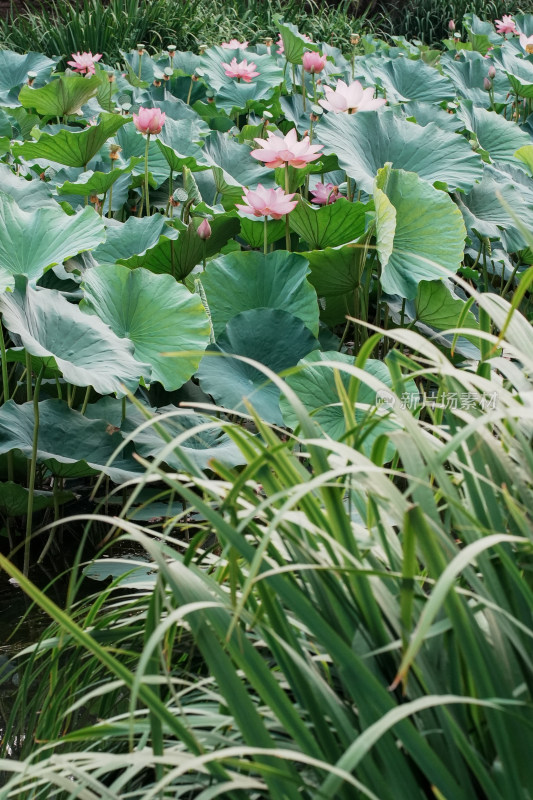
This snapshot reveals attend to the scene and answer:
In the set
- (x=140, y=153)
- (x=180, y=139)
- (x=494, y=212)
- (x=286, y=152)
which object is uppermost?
(x=286, y=152)

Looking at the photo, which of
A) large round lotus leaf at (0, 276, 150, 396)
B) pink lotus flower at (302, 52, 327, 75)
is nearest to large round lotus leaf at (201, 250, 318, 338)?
large round lotus leaf at (0, 276, 150, 396)

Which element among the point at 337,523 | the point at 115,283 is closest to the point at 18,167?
the point at 115,283

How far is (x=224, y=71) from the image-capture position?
3.95m

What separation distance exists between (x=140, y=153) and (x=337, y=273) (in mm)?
1066

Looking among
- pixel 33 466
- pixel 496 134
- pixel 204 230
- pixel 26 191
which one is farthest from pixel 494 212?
pixel 33 466

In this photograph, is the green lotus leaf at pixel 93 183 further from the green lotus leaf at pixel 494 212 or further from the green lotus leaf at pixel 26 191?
the green lotus leaf at pixel 494 212


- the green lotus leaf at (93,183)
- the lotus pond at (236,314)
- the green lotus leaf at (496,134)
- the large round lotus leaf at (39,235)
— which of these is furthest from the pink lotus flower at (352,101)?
the large round lotus leaf at (39,235)

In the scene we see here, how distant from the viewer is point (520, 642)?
2.34 ft

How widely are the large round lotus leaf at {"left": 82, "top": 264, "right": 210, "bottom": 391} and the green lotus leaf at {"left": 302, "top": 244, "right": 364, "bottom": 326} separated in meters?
0.34

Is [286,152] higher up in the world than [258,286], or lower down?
higher up

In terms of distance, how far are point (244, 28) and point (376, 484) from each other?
→ 6251mm

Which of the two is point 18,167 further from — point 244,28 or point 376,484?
point 244,28

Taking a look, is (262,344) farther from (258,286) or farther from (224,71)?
(224,71)

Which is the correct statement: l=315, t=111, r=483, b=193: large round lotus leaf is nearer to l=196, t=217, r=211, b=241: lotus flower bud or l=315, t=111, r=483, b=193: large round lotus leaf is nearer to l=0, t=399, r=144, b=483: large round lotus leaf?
l=196, t=217, r=211, b=241: lotus flower bud
